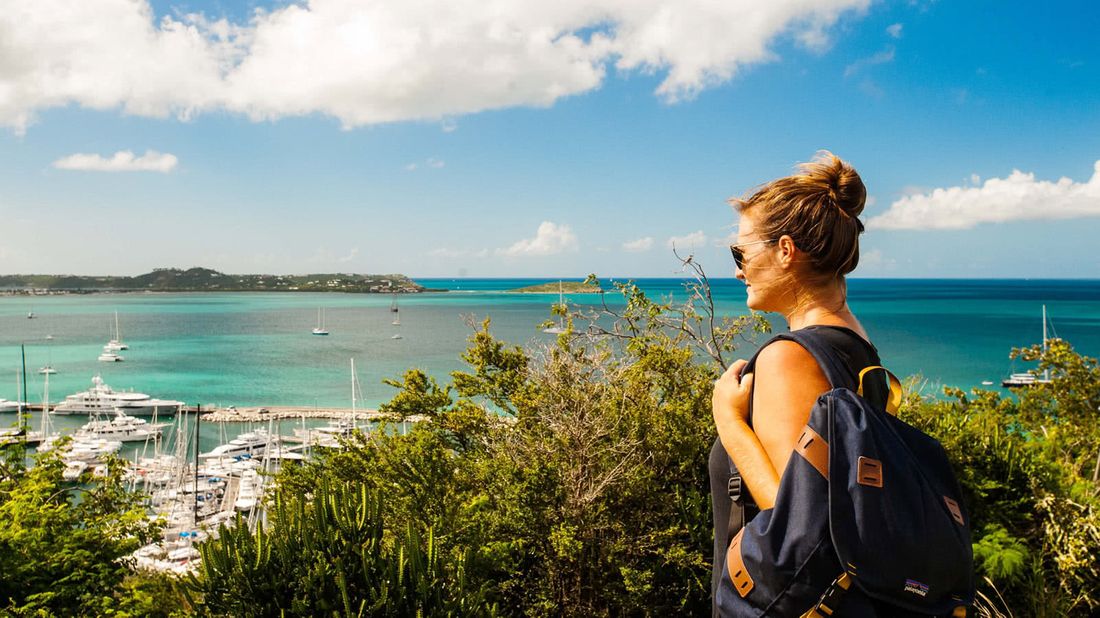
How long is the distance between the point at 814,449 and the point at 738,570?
267 mm

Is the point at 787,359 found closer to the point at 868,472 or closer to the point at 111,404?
the point at 868,472

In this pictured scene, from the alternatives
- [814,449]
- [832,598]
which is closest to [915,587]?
[832,598]

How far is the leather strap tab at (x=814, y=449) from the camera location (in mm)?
1179

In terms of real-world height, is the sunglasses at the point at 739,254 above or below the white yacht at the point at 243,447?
above

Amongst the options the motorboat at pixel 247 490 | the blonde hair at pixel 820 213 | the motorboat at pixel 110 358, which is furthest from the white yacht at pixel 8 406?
the blonde hair at pixel 820 213

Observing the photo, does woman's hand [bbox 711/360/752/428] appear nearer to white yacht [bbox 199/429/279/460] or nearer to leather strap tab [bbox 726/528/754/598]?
leather strap tab [bbox 726/528/754/598]

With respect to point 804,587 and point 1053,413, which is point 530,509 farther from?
point 1053,413

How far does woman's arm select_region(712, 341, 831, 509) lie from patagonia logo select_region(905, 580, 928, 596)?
244 millimetres

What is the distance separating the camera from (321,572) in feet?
14.4

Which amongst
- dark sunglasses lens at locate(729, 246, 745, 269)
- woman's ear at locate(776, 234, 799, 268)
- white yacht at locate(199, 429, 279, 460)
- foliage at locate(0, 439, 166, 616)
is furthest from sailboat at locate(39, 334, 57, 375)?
woman's ear at locate(776, 234, 799, 268)

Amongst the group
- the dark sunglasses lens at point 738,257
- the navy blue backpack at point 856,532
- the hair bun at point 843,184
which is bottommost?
the navy blue backpack at point 856,532

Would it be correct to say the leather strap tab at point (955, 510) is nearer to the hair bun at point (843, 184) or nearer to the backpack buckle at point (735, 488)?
the backpack buckle at point (735, 488)

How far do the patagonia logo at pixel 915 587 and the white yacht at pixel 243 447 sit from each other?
42098 millimetres

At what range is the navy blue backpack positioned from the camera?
3.74ft
